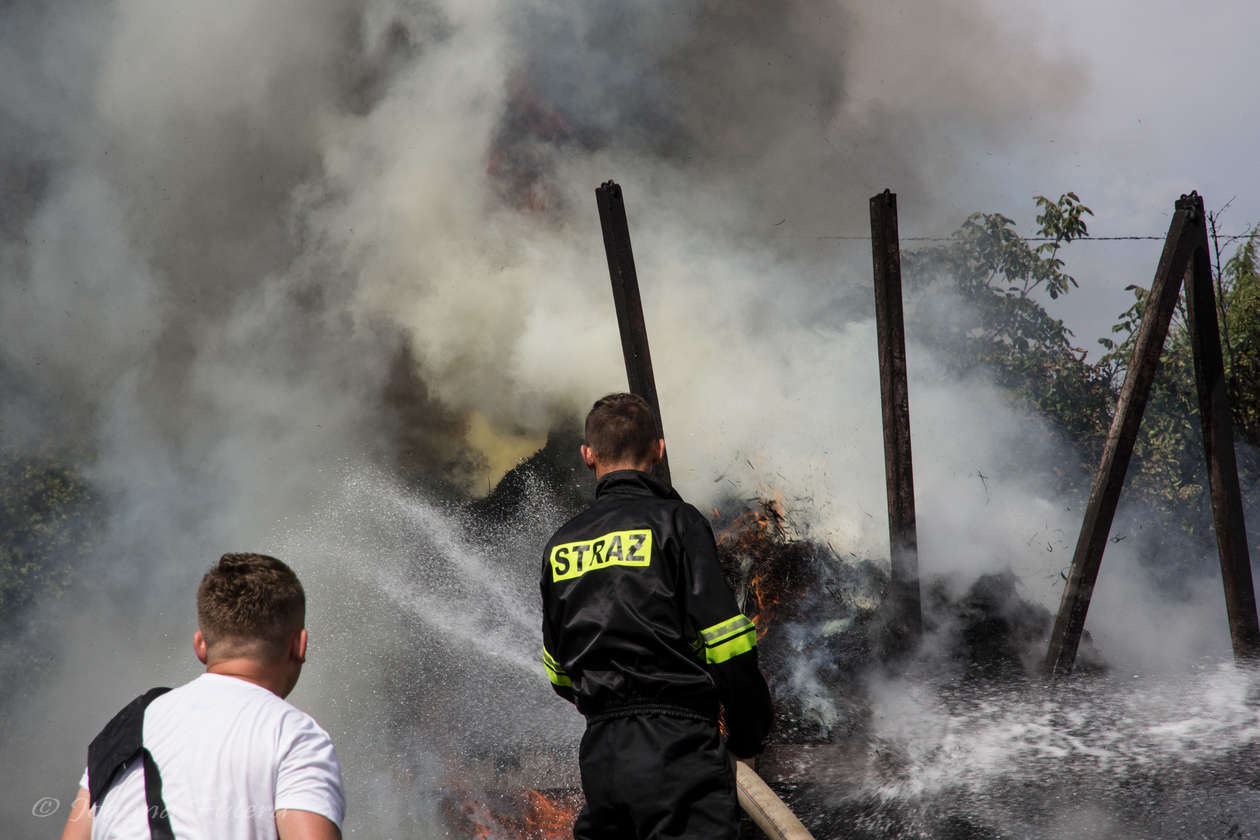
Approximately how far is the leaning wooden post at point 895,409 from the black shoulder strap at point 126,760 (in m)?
6.14

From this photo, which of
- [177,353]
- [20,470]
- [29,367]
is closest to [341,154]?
[177,353]

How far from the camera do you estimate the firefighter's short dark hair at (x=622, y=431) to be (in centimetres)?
314

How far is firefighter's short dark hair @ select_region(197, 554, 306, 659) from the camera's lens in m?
2.06

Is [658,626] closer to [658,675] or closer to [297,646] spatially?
[658,675]

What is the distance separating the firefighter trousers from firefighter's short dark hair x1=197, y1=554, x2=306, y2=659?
1.14 meters

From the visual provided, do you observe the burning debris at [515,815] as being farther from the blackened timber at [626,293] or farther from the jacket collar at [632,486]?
the jacket collar at [632,486]

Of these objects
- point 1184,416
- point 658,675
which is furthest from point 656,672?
point 1184,416

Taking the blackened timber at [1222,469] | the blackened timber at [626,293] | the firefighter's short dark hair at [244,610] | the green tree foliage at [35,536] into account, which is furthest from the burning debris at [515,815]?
the blackened timber at [1222,469]

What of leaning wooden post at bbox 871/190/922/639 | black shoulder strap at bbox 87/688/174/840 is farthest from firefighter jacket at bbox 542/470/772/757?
leaning wooden post at bbox 871/190/922/639

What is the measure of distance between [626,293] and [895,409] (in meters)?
2.43

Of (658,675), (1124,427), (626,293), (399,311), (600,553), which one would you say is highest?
(399,311)

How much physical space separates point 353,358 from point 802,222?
5847 millimetres

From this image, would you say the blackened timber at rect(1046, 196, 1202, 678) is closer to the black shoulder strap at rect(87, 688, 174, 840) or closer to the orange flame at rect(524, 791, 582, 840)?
the orange flame at rect(524, 791, 582, 840)

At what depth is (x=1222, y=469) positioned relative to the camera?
25.9ft
